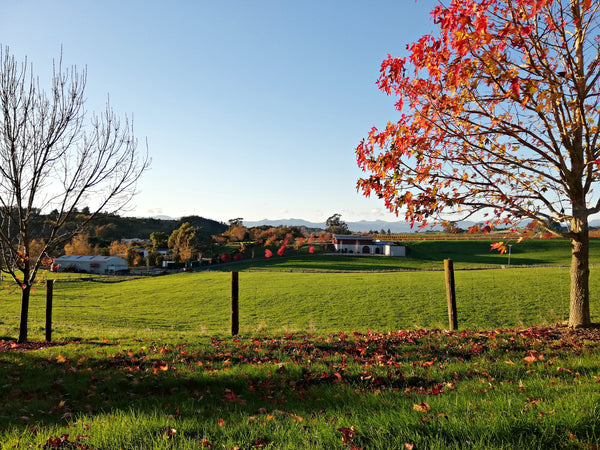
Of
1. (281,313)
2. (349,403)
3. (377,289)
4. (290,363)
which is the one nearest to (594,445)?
(349,403)

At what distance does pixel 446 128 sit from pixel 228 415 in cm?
744

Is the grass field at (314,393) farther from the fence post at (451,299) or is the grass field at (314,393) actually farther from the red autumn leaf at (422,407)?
the fence post at (451,299)

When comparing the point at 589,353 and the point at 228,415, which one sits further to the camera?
the point at 589,353

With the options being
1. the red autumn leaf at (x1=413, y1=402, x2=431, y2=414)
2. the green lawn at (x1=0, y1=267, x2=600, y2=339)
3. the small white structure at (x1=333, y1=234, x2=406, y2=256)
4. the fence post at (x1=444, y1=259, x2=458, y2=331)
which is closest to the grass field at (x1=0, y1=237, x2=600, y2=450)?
the red autumn leaf at (x1=413, y1=402, x2=431, y2=414)

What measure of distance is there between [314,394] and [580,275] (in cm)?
806

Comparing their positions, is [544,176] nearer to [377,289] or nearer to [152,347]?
[152,347]

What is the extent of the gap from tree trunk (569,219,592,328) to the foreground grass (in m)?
0.76

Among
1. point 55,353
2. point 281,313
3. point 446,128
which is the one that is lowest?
point 281,313

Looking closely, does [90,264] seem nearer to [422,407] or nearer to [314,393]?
[314,393]

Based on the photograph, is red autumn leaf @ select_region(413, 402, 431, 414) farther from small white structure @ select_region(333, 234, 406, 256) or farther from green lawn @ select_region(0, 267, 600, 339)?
small white structure @ select_region(333, 234, 406, 256)

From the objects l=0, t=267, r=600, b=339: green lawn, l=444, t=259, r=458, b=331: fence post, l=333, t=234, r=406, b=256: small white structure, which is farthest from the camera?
l=333, t=234, r=406, b=256: small white structure

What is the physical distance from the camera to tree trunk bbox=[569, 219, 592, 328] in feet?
30.9

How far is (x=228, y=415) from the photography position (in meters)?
4.48

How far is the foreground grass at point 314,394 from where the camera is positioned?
3398mm
